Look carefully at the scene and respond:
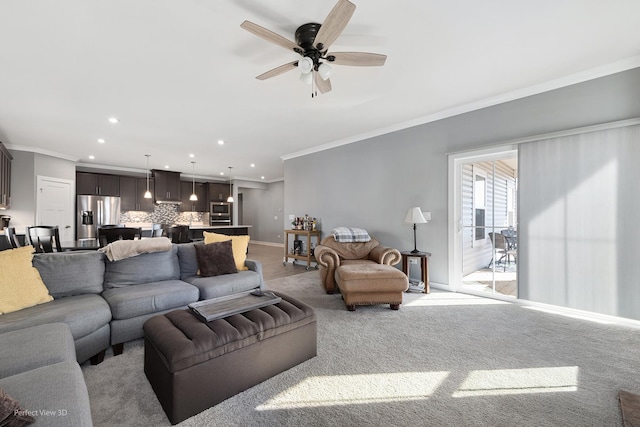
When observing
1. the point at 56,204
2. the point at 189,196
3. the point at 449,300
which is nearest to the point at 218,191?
the point at 189,196

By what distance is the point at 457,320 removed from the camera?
2879mm

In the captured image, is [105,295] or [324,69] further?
[105,295]

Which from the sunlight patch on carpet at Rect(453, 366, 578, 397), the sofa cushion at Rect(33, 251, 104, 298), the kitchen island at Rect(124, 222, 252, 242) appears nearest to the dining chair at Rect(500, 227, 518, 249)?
the sunlight patch on carpet at Rect(453, 366, 578, 397)

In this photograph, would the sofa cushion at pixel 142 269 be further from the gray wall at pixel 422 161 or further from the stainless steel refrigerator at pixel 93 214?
the stainless steel refrigerator at pixel 93 214

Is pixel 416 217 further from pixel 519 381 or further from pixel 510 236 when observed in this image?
pixel 519 381

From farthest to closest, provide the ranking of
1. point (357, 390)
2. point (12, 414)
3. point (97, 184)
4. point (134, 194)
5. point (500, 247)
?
point (134, 194) < point (97, 184) < point (500, 247) < point (357, 390) < point (12, 414)

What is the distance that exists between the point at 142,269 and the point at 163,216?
6927mm

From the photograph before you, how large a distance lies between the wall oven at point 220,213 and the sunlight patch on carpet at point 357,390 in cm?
879

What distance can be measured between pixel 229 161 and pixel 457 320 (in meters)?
6.41

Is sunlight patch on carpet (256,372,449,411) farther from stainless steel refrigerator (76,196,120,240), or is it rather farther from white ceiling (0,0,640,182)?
stainless steel refrigerator (76,196,120,240)

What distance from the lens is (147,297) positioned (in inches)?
93.7

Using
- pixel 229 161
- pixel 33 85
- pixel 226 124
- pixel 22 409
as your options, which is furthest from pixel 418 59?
pixel 229 161

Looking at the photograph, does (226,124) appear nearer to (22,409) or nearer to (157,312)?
(157,312)

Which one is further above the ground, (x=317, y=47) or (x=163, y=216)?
(x=317, y=47)
